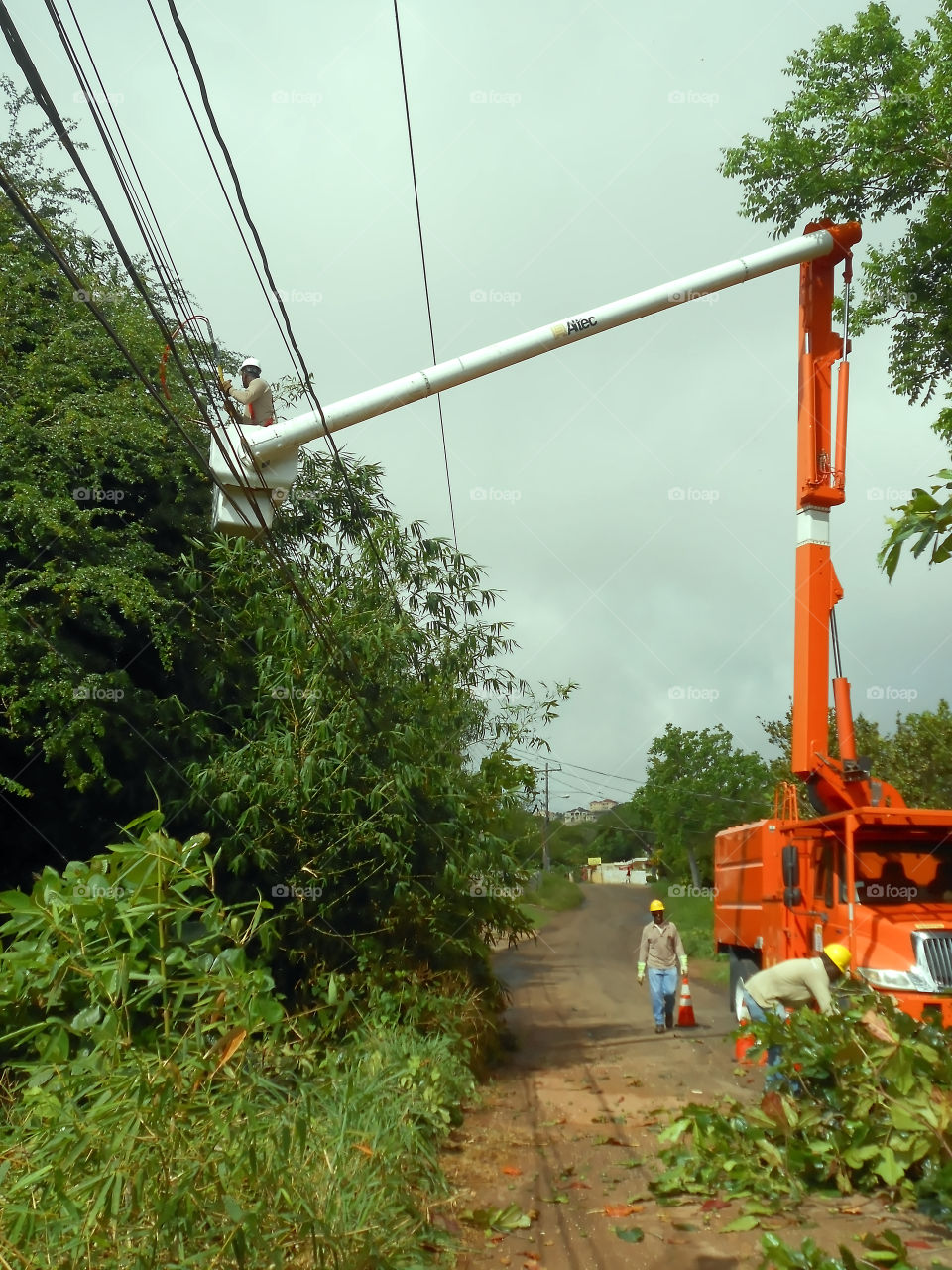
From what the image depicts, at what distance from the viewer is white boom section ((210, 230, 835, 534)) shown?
27.7ft

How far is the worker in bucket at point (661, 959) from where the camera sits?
15.1 metres

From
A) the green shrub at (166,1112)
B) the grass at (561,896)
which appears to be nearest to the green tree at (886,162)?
the green shrub at (166,1112)

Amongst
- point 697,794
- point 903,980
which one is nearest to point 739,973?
point 903,980

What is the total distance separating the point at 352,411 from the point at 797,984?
5.50 metres

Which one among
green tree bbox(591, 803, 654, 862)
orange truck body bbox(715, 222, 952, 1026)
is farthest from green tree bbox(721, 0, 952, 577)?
green tree bbox(591, 803, 654, 862)

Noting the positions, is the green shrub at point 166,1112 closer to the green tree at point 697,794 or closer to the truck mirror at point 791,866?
the truck mirror at point 791,866

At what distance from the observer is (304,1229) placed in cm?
486

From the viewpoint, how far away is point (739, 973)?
15.5 meters

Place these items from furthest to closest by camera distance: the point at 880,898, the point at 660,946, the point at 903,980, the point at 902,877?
the point at 660,946, the point at 902,877, the point at 880,898, the point at 903,980

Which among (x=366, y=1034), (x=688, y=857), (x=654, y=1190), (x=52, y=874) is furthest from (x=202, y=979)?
(x=688, y=857)

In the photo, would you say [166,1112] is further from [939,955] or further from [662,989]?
[662,989]

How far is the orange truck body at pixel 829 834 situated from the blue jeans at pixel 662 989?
0.87m

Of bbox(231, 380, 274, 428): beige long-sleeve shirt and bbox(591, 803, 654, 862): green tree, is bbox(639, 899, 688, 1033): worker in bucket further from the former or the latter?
bbox(591, 803, 654, 862): green tree

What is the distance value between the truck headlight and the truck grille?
0.09m
